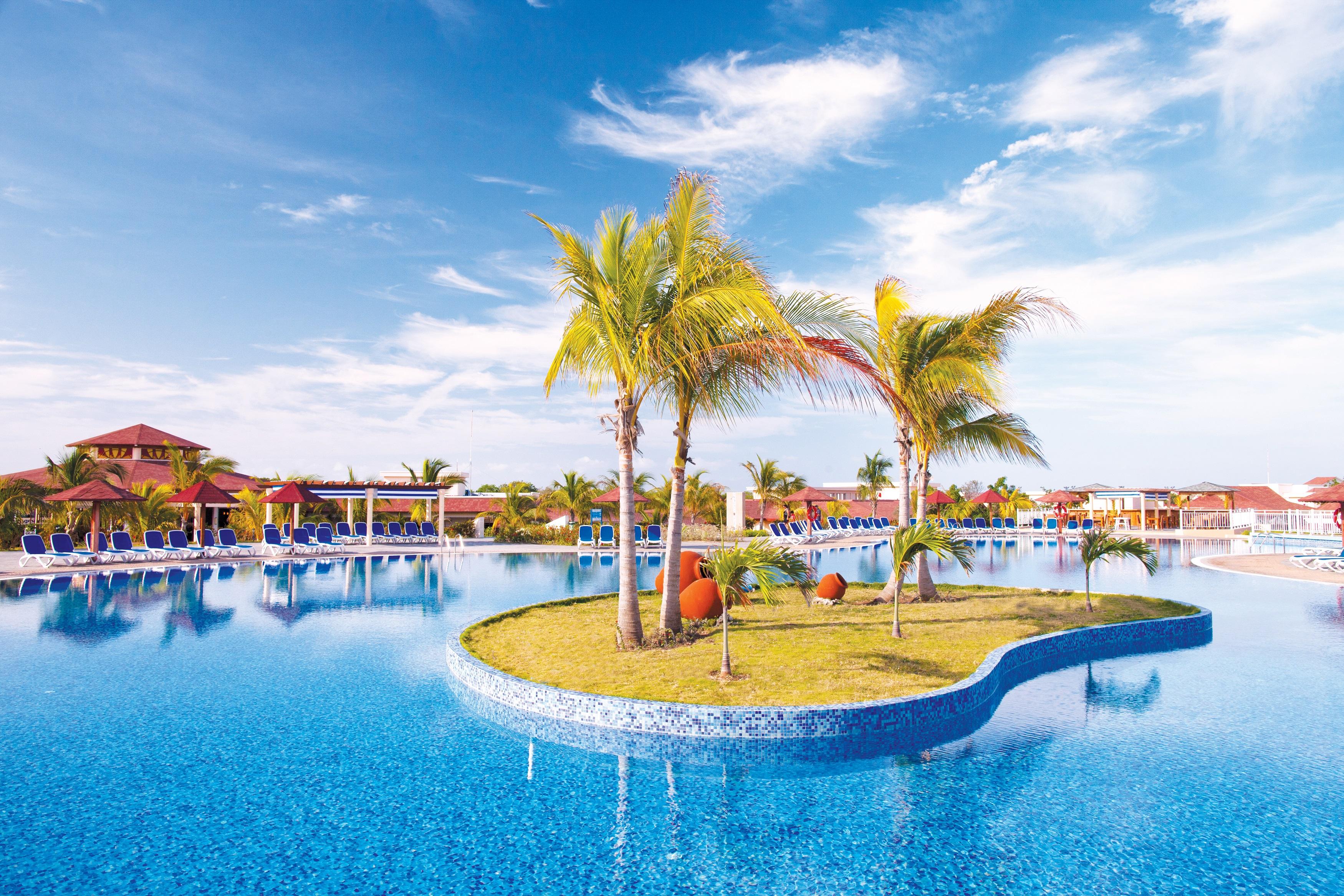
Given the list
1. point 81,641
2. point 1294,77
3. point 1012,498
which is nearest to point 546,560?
point 81,641

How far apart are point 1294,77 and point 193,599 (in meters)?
21.6

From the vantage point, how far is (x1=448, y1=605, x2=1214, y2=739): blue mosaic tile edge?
5523mm

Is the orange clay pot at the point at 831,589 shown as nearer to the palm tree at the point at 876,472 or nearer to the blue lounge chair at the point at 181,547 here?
the blue lounge chair at the point at 181,547

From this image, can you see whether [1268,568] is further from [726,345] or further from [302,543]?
[302,543]

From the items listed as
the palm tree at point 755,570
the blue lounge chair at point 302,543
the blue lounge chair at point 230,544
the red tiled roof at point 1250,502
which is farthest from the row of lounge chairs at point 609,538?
the red tiled roof at point 1250,502

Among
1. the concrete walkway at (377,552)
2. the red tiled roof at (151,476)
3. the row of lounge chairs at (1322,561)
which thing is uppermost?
the red tiled roof at (151,476)

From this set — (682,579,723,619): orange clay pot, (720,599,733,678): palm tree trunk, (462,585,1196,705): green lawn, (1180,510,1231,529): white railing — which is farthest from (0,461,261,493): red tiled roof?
(1180,510,1231,529): white railing

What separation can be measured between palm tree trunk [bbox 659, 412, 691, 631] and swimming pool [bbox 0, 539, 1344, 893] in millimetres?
2409

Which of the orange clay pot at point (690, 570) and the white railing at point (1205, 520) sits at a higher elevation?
the orange clay pot at point (690, 570)

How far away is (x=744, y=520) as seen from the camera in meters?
36.6

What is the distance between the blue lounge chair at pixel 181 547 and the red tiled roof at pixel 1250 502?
150ft

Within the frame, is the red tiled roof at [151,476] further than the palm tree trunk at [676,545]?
Yes

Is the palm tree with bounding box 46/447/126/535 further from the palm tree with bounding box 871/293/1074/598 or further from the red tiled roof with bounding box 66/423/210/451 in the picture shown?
the palm tree with bounding box 871/293/1074/598

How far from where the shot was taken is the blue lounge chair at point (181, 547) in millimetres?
18594
